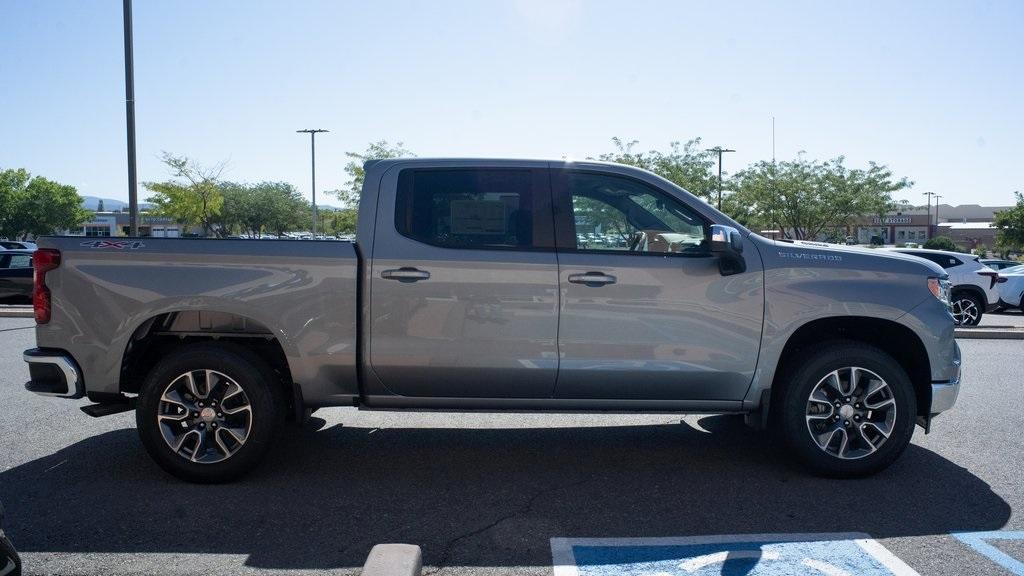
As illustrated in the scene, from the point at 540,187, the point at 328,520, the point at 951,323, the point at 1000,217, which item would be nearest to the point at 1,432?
the point at 328,520

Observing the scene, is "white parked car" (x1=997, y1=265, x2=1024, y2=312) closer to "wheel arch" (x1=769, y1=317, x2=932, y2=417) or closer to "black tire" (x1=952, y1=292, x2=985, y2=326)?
"black tire" (x1=952, y1=292, x2=985, y2=326)

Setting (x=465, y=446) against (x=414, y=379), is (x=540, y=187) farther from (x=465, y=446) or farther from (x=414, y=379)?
(x=465, y=446)

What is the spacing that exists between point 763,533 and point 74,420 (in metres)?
5.50

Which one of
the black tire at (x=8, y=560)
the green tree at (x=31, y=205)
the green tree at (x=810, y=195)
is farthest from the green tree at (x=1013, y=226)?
the green tree at (x=31, y=205)

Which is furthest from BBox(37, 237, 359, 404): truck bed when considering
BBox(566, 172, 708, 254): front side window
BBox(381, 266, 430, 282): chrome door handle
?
BBox(566, 172, 708, 254): front side window

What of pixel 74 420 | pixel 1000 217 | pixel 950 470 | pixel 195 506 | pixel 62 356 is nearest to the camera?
pixel 195 506

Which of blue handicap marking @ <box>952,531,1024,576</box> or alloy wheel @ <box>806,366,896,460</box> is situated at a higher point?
alloy wheel @ <box>806,366,896,460</box>

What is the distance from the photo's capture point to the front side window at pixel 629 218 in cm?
516

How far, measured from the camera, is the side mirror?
15.9 ft

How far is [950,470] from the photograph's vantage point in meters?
5.45

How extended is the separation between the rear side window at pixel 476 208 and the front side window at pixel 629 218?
0.22 metres

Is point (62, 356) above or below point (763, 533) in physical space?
above

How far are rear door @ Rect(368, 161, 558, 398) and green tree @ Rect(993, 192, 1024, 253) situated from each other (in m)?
62.0

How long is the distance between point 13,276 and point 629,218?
1853cm
